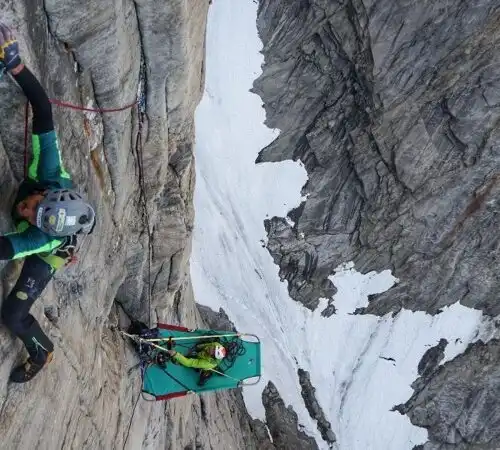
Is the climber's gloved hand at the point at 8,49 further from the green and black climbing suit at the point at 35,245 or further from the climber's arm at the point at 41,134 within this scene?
the green and black climbing suit at the point at 35,245

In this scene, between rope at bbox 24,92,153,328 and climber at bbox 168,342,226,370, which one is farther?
climber at bbox 168,342,226,370

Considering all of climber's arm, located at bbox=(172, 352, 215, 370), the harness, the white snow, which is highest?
the white snow

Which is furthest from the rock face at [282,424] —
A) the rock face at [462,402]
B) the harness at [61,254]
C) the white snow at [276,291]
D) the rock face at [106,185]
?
the harness at [61,254]

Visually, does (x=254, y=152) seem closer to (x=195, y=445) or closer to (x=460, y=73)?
(x=460, y=73)

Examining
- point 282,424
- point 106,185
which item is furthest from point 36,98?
point 282,424

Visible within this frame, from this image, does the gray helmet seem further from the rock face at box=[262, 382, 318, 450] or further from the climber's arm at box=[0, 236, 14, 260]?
the rock face at box=[262, 382, 318, 450]

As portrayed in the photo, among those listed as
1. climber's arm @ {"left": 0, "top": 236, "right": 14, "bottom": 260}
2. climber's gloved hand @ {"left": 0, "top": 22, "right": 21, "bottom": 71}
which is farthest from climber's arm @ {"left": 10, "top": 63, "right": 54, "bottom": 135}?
climber's arm @ {"left": 0, "top": 236, "right": 14, "bottom": 260}
